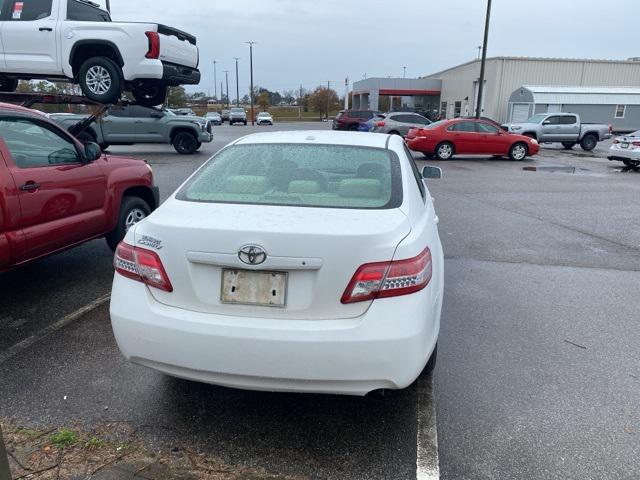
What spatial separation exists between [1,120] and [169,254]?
2767 millimetres

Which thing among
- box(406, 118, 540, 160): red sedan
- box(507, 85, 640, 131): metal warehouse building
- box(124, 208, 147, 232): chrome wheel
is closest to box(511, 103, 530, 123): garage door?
box(507, 85, 640, 131): metal warehouse building

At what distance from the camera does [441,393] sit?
3.29 metres

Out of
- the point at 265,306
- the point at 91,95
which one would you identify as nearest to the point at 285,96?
the point at 91,95

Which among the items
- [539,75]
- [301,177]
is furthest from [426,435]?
[539,75]

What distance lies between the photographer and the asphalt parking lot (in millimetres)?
2713

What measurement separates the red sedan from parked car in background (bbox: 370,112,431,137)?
6076 millimetres

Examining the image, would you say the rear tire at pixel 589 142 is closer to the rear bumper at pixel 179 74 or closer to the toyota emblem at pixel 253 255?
the rear bumper at pixel 179 74

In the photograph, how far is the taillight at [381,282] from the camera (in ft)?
8.25

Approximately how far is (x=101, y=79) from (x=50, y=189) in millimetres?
5837

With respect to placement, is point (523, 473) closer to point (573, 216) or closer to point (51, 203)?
point (51, 203)

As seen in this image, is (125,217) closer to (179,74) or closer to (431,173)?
(431,173)

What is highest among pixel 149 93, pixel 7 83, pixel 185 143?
pixel 7 83

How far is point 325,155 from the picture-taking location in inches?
142

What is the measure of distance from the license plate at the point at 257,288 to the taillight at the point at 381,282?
0.31 m
